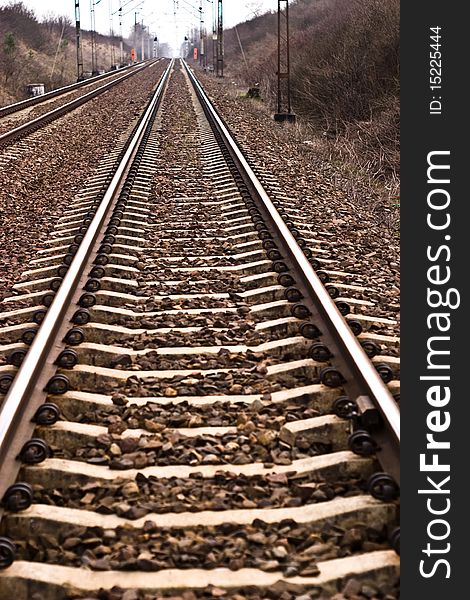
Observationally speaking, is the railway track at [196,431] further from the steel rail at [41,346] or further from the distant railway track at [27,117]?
the distant railway track at [27,117]

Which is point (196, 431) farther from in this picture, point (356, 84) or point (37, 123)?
point (356, 84)

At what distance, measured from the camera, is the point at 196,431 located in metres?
3.13

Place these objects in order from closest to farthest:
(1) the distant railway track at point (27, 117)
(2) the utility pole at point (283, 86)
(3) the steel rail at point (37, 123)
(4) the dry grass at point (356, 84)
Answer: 1. (4) the dry grass at point (356, 84)
2. (3) the steel rail at point (37, 123)
3. (1) the distant railway track at point (27, 117)
4. (2) the utility pole at point (283, 86)

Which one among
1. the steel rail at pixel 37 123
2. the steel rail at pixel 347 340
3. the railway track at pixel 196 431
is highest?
the steel rail at pixel 37 123

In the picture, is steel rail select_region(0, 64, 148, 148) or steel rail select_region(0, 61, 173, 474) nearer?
steel rail select_region(0, 61, 173, 474)

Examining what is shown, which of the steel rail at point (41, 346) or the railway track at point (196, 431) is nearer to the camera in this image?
the railway track at point (196, 431)

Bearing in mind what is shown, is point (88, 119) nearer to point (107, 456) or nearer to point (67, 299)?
point (67, 299)

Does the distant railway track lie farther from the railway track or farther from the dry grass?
the railway track

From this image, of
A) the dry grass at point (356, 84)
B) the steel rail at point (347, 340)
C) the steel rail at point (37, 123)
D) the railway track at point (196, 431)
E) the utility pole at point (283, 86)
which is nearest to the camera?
the railway track at point (196, 431)

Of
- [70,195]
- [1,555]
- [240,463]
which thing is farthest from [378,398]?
[70,195]

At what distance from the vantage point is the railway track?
2.32m

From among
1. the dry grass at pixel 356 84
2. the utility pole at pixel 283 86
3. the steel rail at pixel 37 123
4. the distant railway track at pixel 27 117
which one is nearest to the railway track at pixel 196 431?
the dry grass at pixel 356 84

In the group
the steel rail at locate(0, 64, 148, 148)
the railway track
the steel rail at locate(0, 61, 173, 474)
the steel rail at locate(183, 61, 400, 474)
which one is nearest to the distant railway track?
the steel rail at locate(0, 64, 148, 148)

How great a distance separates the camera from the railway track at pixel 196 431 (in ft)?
7.62
